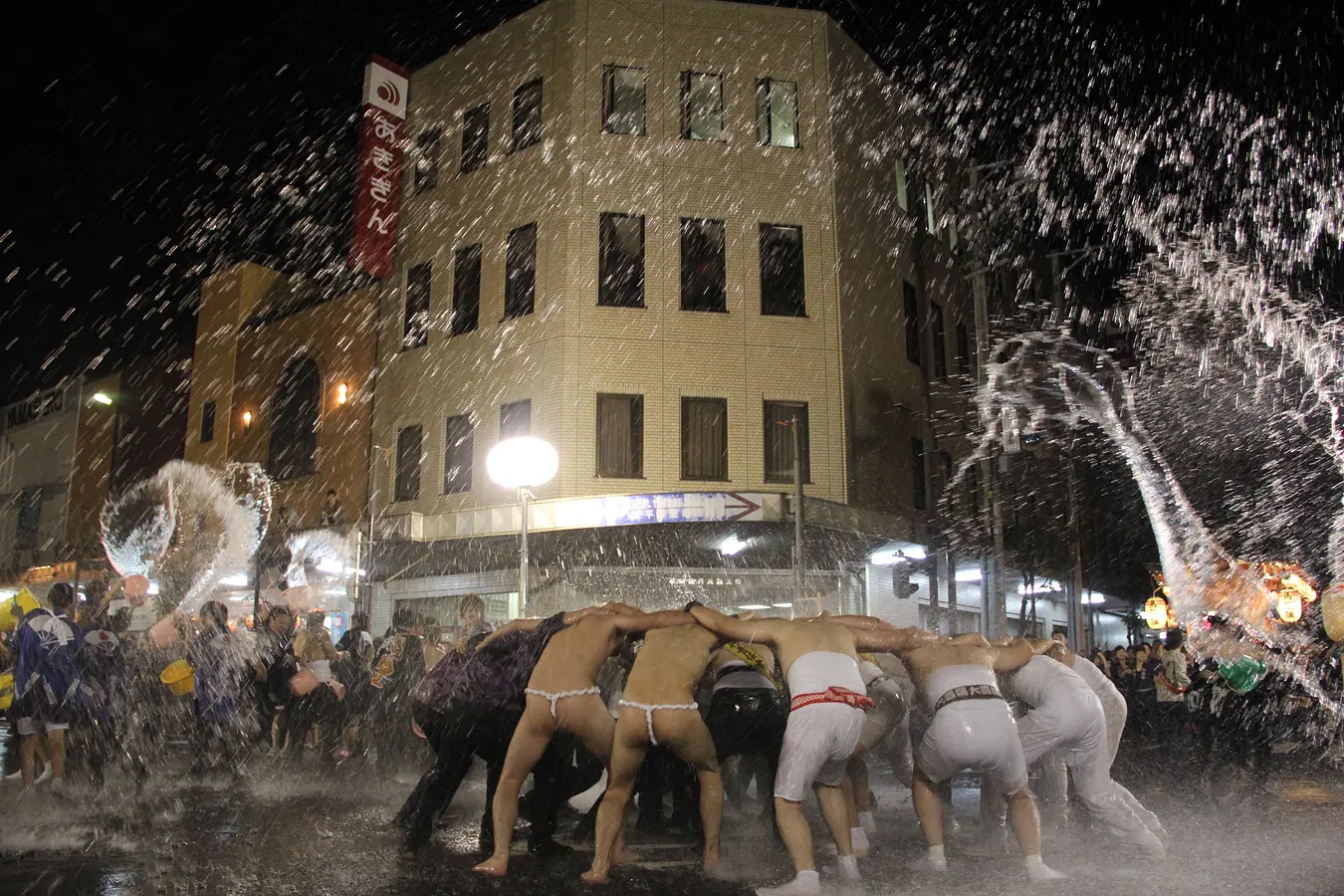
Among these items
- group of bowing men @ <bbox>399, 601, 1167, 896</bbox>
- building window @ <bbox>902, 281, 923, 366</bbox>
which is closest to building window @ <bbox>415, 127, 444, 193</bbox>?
building window @ <bbox>902, 281, 923, 366</bbox>

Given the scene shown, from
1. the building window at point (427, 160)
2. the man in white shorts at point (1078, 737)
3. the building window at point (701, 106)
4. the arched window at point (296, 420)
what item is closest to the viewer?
the man in white shorts at point (1078, 737)

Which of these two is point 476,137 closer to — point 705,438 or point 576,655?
point 705,438

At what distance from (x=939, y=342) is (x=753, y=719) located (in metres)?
20.2

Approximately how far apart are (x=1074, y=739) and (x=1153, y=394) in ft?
99.5

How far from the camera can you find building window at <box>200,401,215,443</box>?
92.2ft

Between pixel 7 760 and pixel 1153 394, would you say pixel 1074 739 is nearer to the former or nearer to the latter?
pixel 7 760

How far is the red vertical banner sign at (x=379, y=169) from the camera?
23.0m

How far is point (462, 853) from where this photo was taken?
22.5ft

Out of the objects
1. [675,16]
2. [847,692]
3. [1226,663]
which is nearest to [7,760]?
[847,692]

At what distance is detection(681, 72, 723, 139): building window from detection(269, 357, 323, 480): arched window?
36.1ft

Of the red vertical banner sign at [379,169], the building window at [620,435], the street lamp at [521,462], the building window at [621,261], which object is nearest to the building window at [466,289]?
the red vertical banner sign at [379,169]

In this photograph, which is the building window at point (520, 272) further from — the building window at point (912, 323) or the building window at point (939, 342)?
the building window at point (939, 342)

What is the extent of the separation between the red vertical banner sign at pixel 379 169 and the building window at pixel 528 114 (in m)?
3.14

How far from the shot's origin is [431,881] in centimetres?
595
